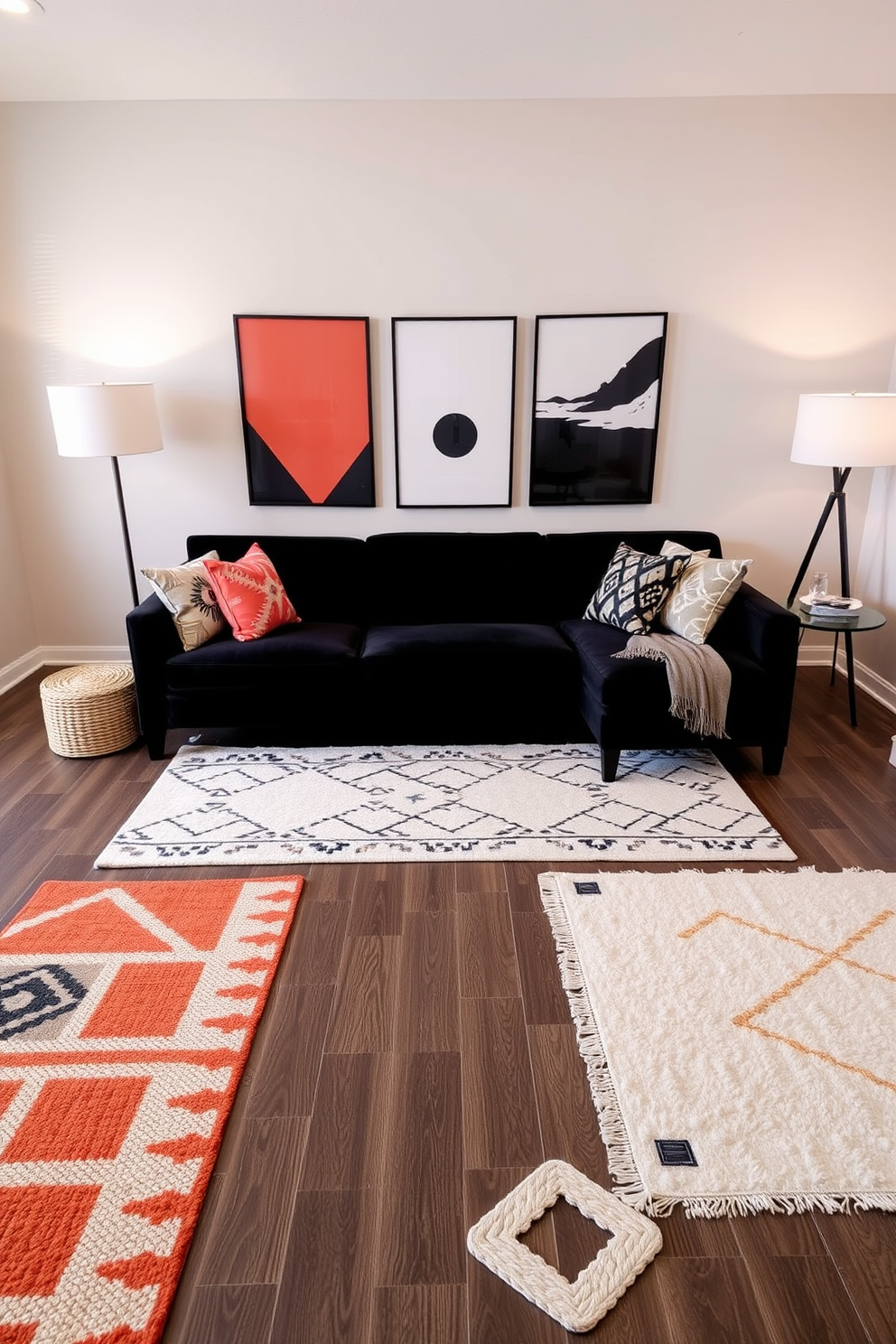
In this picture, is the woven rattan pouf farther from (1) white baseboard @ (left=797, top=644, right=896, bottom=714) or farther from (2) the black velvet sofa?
(1) white baseboard @ (left=797, top=644, right=896, bottom=714)

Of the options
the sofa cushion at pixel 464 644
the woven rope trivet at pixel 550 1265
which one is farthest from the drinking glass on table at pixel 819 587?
the woven rope trivet at pixel 550 1265

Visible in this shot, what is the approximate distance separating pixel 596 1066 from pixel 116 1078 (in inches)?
42.3

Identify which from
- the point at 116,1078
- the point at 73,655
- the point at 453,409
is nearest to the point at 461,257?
the point at 453,409

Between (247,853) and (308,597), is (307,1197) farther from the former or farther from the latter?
(308,597)

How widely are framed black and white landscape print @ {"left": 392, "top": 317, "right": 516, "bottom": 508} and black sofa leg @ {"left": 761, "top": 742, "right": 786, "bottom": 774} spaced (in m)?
1.74

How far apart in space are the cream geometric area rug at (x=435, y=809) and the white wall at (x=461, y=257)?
1.37 metres

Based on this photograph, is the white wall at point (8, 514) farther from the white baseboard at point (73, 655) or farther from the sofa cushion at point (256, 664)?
the sofa cushion at point (256, 664)

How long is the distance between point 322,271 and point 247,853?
269 centimetres

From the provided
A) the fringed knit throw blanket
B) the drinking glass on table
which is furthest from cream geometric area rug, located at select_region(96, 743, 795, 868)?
the drinking glass on table

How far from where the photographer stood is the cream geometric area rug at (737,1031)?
64.2 inches

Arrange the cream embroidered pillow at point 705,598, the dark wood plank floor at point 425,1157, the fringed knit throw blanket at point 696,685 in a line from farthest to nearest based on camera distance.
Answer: the cream embroidered pillow at point 705,598, the fringed knit throw blanket at point 696,685, the dark wood plank floor at point 425,1157

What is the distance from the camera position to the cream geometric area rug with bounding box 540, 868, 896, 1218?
1.63 metres

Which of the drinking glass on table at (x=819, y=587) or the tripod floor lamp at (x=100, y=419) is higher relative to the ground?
the tripod floor lamp at (x=100, y=419)

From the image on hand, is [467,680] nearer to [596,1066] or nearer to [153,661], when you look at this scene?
[153,661]
